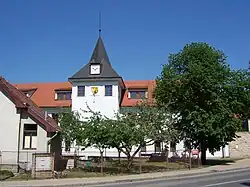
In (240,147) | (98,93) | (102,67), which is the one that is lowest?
(240,147)

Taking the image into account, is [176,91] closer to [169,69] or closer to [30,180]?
[169,69]

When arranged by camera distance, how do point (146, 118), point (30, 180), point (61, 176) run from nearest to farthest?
point (30, 180)
point (61, 176)
point (146, 118)

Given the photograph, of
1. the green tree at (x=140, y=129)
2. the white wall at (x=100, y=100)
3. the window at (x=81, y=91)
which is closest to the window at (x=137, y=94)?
the white wall at (x=100, y=100)

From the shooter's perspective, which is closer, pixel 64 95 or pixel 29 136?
pixel 29 136

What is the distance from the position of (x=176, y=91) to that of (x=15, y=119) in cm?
1807

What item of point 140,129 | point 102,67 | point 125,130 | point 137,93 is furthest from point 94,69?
point 125,130

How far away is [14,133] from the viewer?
28.6 m

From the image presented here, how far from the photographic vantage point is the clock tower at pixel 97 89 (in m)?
50.5

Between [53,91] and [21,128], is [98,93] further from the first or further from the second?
[21,128]

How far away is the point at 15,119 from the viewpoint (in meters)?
28.8

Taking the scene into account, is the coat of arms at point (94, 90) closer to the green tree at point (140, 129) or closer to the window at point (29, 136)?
the green tree at point (140, 129)

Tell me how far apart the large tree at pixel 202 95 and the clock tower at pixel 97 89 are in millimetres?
10599

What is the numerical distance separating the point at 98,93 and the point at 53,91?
422 inches

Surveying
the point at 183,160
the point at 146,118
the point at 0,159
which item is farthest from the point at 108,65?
the point at 0,159
